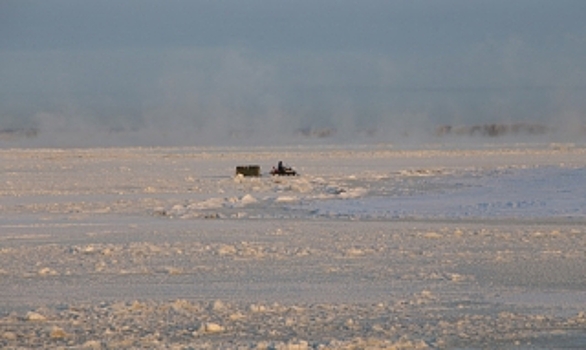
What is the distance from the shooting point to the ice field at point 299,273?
8930 mm

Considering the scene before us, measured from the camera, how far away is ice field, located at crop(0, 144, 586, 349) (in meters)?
8.93

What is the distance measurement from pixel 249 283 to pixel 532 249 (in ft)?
16.7

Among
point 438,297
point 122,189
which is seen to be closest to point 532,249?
point 438,297

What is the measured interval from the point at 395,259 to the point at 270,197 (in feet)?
46.5

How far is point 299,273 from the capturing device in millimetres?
13055

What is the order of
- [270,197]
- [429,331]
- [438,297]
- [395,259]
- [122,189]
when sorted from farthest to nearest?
[122,189], [270,197], [395,259], [438,297], [429,331]

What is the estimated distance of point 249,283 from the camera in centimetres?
1220

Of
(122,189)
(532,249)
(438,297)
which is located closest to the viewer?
(438,297)

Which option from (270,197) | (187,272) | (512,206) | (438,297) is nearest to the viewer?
(438,297)

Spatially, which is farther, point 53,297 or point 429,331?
point 53,297

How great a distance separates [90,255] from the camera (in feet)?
49.5

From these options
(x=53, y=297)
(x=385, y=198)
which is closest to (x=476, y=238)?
(x=53, y=297)

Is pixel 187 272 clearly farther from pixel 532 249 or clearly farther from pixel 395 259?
pixel 532 249

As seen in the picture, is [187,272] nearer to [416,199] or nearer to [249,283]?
[249,283]
